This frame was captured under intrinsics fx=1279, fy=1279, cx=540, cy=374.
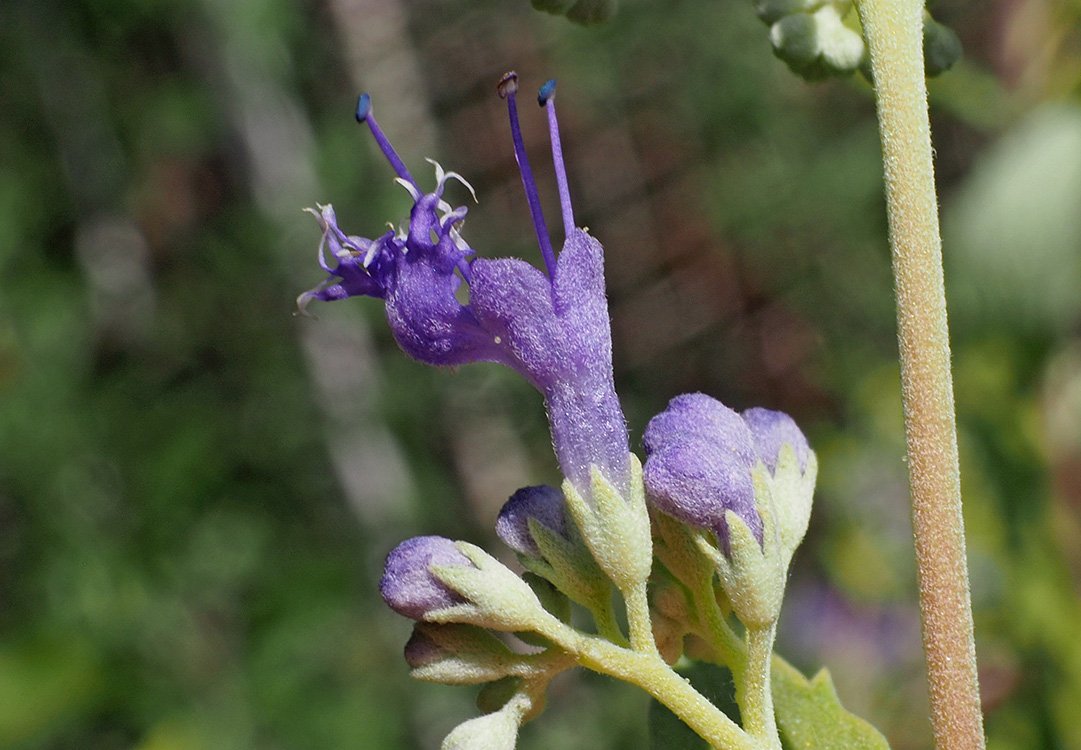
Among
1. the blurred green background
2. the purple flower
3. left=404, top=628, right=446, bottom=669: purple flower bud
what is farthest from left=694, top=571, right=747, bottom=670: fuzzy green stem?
the blurred green background

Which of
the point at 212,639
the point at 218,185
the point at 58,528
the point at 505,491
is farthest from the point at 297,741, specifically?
the point at 218,185

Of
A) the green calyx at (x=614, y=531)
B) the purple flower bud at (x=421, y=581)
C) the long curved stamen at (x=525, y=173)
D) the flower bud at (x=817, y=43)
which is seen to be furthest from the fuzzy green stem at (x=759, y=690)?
the flower bud at (x=817, y=43)

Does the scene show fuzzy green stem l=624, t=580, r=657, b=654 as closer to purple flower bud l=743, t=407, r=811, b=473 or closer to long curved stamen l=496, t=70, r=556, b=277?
purple flower bud l=743, t=407, r=811, b=473

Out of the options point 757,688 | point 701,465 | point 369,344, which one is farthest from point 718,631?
point 369,344

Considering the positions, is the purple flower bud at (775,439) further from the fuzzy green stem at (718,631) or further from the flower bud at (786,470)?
the fuzzy green stem at (718,631)

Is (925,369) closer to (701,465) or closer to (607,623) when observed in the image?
(701,465)

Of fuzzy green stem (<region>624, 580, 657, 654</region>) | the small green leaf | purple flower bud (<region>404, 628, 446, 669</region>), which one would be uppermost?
purple flower bud (<region>404, 628, 446, 669</region>)
